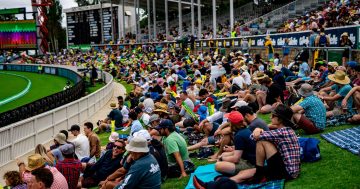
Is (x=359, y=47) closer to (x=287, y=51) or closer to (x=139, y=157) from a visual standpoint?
(x=287, y=51)

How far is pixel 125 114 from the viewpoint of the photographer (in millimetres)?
18109

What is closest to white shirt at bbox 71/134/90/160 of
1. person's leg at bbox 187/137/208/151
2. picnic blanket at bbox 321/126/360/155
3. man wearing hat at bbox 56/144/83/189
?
man wearing hat at bbox 56/144/83/189

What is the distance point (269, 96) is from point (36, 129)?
756 centimetres

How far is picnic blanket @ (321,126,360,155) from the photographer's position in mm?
8872

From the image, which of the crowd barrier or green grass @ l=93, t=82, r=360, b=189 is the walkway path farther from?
the crowd barrier

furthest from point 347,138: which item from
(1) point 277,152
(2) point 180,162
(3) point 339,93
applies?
(2) point 180,162

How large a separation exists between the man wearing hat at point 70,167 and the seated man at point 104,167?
17.3 inches

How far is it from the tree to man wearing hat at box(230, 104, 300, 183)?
A: 10283cm

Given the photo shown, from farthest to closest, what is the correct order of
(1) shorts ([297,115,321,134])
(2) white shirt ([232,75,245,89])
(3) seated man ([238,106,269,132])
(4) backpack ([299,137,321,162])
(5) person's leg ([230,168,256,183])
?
1. (2) white shirt ([232,75,245,89])
2. (1) shorts ([297,115,321,134])
3. (4) backpack ([299,137,321,162])
4. (3) seated man ([238,106,269,132])
5. (5) person's leg ([230,168,256,183])

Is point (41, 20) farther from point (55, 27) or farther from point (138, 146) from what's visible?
point (138, 146)

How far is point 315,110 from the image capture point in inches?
404

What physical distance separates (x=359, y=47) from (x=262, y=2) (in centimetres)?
3884

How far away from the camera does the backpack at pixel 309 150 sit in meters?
8.61

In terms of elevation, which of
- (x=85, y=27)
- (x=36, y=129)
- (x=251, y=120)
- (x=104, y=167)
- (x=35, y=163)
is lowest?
(x=36, y=129)
